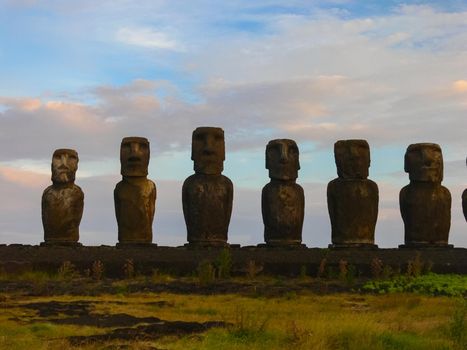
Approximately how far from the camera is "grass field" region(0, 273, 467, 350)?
369 inches

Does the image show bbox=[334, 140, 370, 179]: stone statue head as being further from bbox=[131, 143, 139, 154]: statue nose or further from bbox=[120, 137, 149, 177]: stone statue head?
bbox=[131, 143, 139, 154]: statue nose

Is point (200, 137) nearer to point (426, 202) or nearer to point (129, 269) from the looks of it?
point (129, 269)

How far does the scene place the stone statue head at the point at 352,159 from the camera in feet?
65.0

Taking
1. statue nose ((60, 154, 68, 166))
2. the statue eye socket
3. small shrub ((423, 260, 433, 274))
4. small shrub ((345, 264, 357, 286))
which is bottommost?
small shrub ((345, 264, 357, 286))

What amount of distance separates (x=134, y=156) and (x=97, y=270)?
4.70 metres

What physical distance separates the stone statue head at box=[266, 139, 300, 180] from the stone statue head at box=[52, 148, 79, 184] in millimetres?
4696

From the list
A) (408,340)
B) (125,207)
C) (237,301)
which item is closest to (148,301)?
(237,301)

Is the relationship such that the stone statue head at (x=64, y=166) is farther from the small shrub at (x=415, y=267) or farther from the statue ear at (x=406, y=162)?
the small shrub at (x=415, y=267)

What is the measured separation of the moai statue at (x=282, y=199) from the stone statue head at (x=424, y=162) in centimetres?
266

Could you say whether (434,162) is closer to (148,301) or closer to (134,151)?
(134,151)

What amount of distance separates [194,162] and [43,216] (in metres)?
3.86

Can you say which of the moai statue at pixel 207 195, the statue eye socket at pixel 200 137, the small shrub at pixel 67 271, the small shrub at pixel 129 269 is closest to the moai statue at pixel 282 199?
the moai statue at pixel 207 195

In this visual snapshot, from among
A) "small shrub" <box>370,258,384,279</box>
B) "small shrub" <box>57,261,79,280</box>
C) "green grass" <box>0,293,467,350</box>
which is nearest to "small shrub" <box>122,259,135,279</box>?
"small shrub" <box>57,261,79,280</box>

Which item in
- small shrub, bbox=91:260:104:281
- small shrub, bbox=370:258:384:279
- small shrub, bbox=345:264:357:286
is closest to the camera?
small shrub, bbox=345:264:357:286
